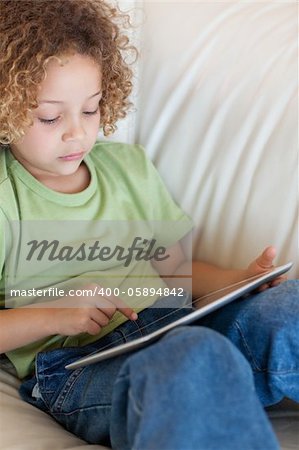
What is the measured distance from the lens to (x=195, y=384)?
0.65 metres

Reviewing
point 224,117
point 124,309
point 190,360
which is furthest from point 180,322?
point 224,117

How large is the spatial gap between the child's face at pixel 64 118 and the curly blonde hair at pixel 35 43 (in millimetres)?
12

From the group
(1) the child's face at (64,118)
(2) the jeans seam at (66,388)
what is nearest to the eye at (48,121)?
(1) the child's face at (64,118)

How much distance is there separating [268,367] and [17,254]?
0.37 metres

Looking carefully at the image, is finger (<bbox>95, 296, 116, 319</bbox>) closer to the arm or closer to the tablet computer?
the arm

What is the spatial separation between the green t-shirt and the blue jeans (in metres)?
0.12

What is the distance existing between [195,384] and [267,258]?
31 centimetres

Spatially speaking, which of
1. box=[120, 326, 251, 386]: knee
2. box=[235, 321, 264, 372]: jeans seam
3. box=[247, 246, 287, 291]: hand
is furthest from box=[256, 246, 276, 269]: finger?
box=[120, 326, 251, 386]: knee

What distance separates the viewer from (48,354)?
925mm

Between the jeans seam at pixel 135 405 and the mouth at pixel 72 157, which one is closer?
the jeans seam at pixel 135 405

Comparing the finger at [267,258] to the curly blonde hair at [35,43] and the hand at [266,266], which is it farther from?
the curly blonde hair at [35,43]

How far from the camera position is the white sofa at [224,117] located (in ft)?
3.41

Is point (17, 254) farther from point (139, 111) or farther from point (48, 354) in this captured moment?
point (139, 111)

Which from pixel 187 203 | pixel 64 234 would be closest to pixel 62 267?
pixel 64 234
